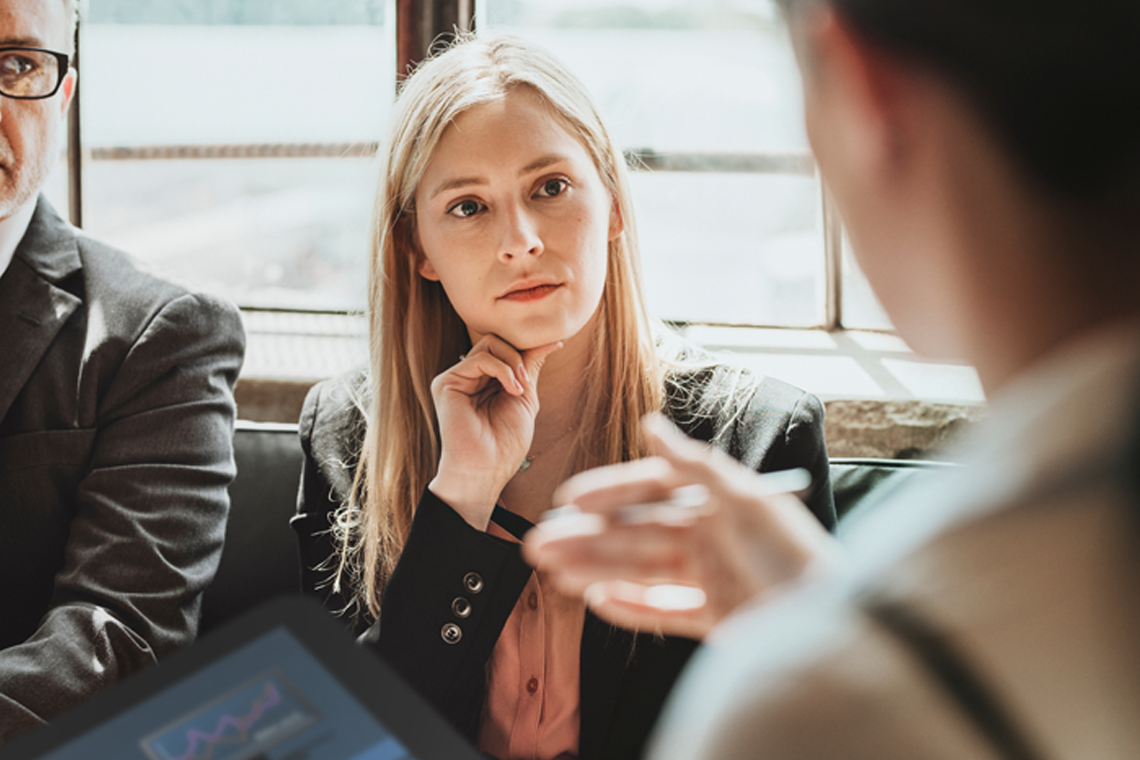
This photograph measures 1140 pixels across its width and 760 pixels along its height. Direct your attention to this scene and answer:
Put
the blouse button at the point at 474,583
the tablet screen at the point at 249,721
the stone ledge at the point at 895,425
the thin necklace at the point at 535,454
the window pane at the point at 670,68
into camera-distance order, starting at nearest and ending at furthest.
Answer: the tablet screen at the point at 249,721 < the blouse button at the point at 474,583 < the thin necklace at the point at 535,454 < the stone ledge at the point at 895,425 < the window pane at the point at 670,68

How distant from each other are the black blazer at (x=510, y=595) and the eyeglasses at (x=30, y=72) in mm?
787

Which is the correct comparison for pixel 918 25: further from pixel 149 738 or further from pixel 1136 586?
pixel 149 738

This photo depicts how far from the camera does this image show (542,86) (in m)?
1.50

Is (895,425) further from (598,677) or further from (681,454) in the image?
(681,454)

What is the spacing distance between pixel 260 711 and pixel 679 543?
0.28 metres

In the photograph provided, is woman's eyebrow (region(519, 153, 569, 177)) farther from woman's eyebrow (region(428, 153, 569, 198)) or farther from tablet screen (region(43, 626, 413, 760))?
tablet screen (region(43, 626, 413, 760))

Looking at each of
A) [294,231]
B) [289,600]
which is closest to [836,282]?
[294,231]

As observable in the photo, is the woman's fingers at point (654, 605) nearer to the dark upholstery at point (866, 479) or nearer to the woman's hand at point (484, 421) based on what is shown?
the woman's hand at point (484, 421)

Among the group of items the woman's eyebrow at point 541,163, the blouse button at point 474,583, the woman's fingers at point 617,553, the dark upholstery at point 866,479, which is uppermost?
the woman's eyebrow at point 541,163

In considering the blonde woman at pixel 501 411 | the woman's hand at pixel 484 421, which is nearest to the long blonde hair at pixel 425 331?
the blonde woman at pixel 501 411

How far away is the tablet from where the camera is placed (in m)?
0.50

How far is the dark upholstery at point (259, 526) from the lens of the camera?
5.62ft

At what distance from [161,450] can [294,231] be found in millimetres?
1345

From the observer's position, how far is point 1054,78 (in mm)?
361
